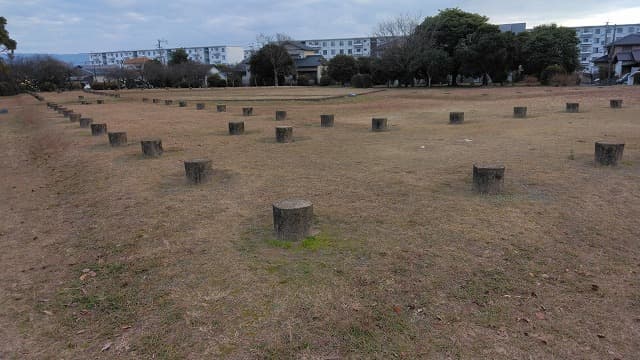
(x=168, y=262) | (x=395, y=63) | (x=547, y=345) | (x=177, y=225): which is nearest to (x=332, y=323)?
(x=547, y=345)

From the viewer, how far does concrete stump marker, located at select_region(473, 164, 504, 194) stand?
16.8 ft

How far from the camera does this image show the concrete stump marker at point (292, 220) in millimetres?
3949

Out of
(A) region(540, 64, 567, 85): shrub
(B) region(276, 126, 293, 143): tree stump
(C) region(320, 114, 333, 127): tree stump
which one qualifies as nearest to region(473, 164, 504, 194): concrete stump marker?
(B) region(276, 126, 293, 143): tree stump

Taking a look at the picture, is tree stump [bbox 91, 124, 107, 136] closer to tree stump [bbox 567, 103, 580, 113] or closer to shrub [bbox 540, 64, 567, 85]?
tree stump [bbox 567, 103, 580, 113]

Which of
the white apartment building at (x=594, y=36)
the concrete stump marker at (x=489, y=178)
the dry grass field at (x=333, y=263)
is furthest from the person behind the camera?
the white apartment building at (x=594, y=36)

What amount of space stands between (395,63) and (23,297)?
37.4 m

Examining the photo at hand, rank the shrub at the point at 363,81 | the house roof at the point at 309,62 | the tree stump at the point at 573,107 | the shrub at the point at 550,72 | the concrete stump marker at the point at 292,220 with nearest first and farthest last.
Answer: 1. the concrete stump marker at the point at 292,220
2. the tree stump at the point at 573,107
3. the shrub at the point at 550,72
4. the shrub at the point at 363,81
5. the house roof at the point at 309,62

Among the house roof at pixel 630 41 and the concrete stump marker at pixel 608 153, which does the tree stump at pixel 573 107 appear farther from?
the house roof at pixel 630 41

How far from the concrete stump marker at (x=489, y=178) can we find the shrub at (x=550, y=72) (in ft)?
105

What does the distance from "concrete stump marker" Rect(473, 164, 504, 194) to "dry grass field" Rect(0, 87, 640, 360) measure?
0.41 feet

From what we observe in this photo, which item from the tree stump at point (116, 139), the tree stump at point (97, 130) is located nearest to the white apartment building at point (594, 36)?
the tree stump at point (97, 130)

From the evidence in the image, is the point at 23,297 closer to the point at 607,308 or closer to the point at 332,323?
the point at 332,323

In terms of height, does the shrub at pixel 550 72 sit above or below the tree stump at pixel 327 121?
above

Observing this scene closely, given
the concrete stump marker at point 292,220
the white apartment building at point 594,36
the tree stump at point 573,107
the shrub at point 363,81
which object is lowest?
the concrete stump marker at point 292,220
